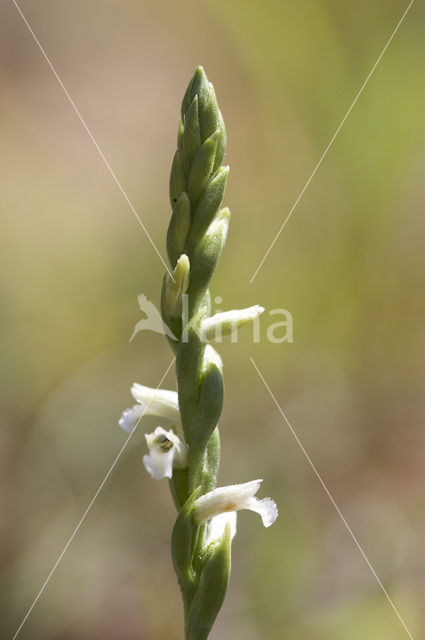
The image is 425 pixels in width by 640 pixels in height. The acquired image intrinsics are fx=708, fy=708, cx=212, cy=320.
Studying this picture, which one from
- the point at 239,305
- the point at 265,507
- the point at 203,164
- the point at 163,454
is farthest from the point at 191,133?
the point at 239,305

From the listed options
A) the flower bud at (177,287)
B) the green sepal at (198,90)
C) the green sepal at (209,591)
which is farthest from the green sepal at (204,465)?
the green sepal at (198,90)

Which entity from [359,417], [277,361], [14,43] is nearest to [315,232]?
[277,361]

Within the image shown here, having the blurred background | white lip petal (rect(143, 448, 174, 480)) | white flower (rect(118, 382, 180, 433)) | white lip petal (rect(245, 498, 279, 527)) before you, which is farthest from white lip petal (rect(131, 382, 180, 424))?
the blurred background

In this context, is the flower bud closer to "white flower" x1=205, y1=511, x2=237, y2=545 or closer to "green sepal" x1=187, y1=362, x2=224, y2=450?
"green sepal" x1=187, y1=362, x2=224, y2=450

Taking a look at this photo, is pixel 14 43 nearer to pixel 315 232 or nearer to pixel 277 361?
pixel 315 232

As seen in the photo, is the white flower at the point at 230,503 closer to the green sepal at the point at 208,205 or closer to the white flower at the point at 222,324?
the white flower at the point at 222,324
